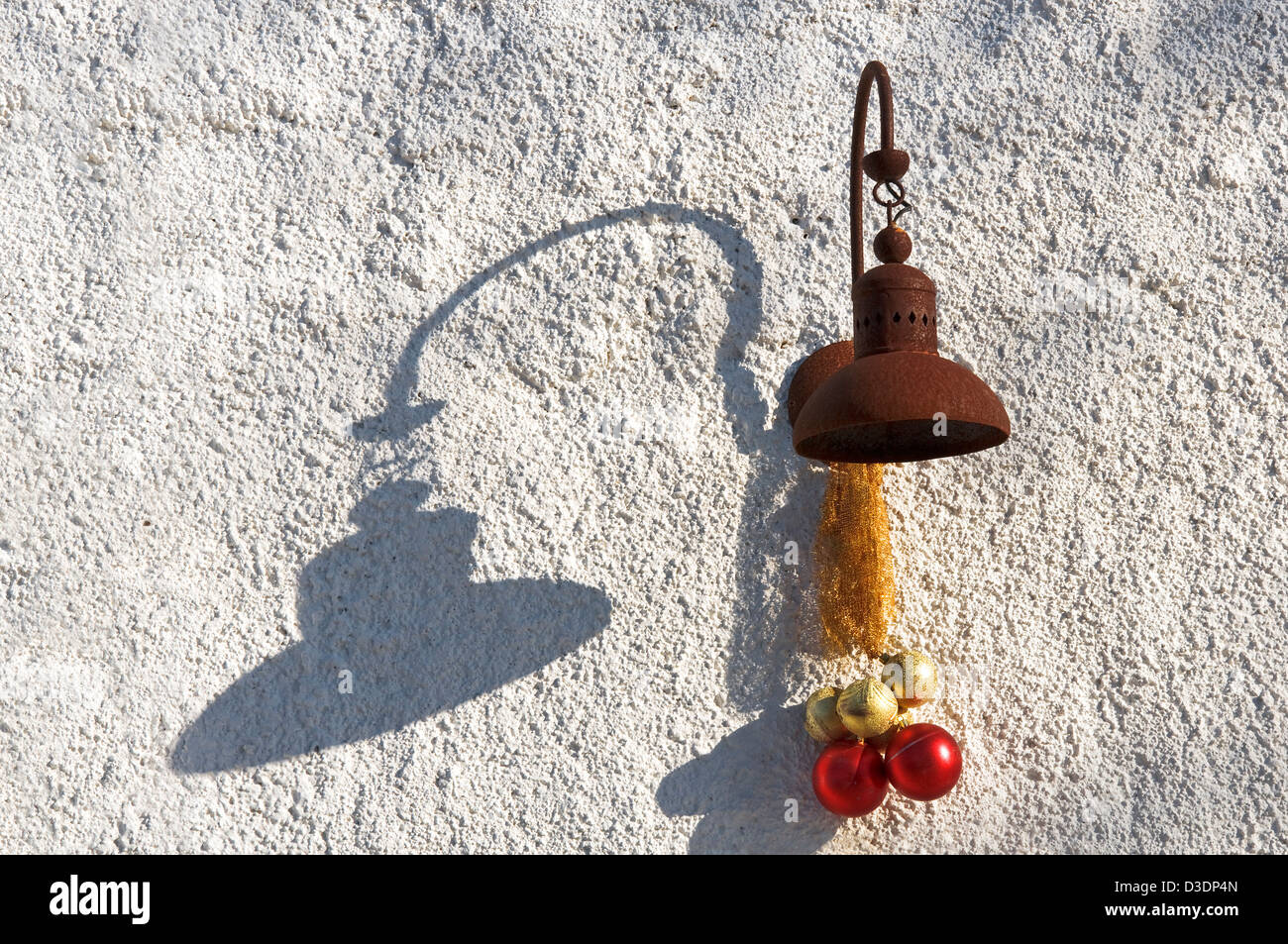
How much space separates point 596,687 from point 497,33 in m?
1.14

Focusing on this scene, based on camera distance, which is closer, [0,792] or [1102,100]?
[0,792]

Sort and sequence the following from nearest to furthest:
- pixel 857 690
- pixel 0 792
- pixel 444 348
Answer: pixel 857 690
pixel 0 792
pixel 444 348

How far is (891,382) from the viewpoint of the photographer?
126cm

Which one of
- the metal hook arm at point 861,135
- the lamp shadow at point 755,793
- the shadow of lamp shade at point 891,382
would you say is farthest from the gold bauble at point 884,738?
the metal hook arm at point 861,135

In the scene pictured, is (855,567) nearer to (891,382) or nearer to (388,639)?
(891,382)

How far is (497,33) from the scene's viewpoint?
1.79 meters

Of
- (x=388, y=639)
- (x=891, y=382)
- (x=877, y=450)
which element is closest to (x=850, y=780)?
(x=877, y=450)

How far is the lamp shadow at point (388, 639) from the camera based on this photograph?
1613 millimetres

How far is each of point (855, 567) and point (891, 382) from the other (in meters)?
0.43

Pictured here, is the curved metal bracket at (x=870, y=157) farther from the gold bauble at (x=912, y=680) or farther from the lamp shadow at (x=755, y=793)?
the lamp shadow at (x=755, y=793)

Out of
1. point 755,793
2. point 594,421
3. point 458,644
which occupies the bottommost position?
point 755,793

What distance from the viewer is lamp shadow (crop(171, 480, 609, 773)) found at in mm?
1613

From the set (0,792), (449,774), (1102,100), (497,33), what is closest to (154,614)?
(0,792)
